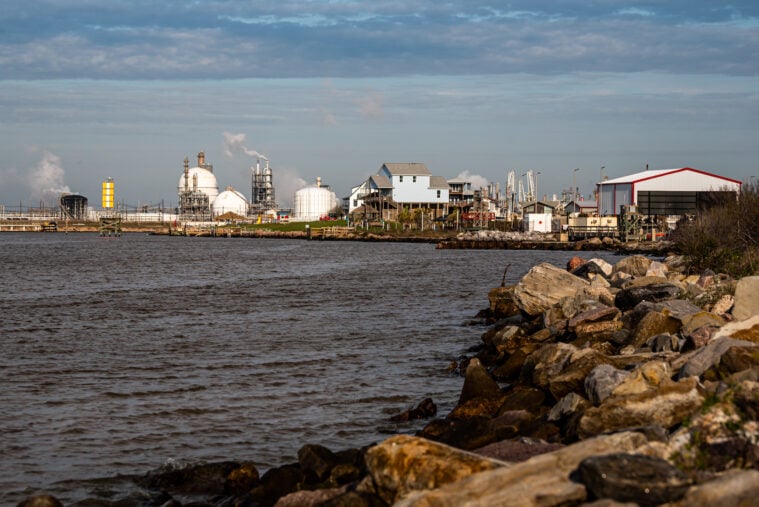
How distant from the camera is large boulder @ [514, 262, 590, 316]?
78.7 ft

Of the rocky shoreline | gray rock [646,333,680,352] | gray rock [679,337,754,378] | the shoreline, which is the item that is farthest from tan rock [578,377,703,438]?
the shoreline

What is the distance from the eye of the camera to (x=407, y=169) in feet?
420

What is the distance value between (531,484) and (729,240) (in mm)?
28714

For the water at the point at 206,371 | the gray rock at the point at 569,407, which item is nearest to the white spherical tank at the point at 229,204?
the water at the point at 206,371

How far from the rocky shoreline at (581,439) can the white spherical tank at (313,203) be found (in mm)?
144289

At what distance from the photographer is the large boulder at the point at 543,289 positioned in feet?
78.7

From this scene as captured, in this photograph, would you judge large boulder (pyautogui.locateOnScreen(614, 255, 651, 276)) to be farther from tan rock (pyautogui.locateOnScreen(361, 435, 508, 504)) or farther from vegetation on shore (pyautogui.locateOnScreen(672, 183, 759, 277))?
tan rock (pyautogui.locateOnScreen(361, 435, 508, 504))

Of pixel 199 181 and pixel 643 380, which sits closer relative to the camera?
pixel 643 380

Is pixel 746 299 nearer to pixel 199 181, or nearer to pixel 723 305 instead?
pixel 723 305

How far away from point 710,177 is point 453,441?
85.9 m

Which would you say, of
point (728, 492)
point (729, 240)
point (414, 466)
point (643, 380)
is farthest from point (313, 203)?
point (728, 492)

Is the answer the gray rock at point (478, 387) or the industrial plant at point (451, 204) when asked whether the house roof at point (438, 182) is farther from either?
the gray rock at point (478, 387)

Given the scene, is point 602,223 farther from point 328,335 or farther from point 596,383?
point 596,383

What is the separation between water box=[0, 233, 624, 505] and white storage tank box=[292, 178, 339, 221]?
117 meters
